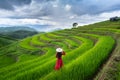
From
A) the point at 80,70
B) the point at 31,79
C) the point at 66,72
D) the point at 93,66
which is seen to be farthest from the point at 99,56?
the point at 31,79

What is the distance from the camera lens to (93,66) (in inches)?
592

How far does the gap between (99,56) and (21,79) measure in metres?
6.63

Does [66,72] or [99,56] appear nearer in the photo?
[66,72]

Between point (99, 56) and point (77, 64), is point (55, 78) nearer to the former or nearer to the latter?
point (77, 64)

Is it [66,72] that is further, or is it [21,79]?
[21,79]

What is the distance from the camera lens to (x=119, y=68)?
1278 centimetres

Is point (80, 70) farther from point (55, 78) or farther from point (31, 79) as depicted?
point (31, 79)

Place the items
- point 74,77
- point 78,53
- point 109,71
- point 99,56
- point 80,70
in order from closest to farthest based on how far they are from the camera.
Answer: point 109,71
point 74,77
point 80,70
point 99,56
point 78,53

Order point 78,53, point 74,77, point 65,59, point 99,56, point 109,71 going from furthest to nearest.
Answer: point 78,53 < point 65,59 < point 99,56 < point 74,77 < point 109,71

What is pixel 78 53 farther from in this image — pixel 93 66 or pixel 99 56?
pixel 93 66

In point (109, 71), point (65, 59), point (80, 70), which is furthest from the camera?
point (65, 59)

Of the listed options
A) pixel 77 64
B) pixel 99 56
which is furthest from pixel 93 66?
pixel 99 56

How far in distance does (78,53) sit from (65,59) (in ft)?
8.24

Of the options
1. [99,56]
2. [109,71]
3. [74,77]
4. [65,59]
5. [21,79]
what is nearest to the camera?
[109,71]
